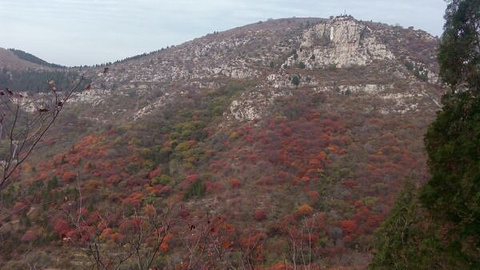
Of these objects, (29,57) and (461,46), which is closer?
(461,46)

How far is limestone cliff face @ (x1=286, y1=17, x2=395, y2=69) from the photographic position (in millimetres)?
36156

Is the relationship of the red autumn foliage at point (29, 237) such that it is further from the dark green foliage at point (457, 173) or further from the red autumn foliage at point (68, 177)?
the dark green foliage at point (457, 173)

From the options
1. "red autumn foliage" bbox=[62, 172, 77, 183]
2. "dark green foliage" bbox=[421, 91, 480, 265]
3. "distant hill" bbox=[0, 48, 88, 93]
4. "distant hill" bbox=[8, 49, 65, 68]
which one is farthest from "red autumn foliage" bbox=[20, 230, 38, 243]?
"distant hill" bbox=[8, 49, 65, 68]

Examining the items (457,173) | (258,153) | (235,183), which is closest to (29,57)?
(258,153)

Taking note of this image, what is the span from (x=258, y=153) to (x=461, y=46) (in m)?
15.8

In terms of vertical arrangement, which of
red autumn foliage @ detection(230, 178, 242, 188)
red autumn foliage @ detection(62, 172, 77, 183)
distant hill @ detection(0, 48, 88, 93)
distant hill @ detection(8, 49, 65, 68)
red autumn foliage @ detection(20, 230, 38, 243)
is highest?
distant hill @ detection(8, 49, 65, 68)

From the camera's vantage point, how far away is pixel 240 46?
5047 cm

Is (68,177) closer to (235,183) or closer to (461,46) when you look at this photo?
(235,183)

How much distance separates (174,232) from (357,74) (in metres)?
22.9

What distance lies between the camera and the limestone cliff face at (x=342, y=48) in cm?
3616

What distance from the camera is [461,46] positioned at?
7.88 meters

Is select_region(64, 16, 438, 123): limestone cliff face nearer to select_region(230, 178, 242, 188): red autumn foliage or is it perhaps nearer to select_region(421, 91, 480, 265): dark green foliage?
select_region(230, 178, 242, 188): red autumn foliage

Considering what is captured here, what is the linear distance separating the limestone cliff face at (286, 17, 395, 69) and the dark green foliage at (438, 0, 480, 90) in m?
28.3

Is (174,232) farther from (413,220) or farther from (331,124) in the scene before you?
(331,124)
